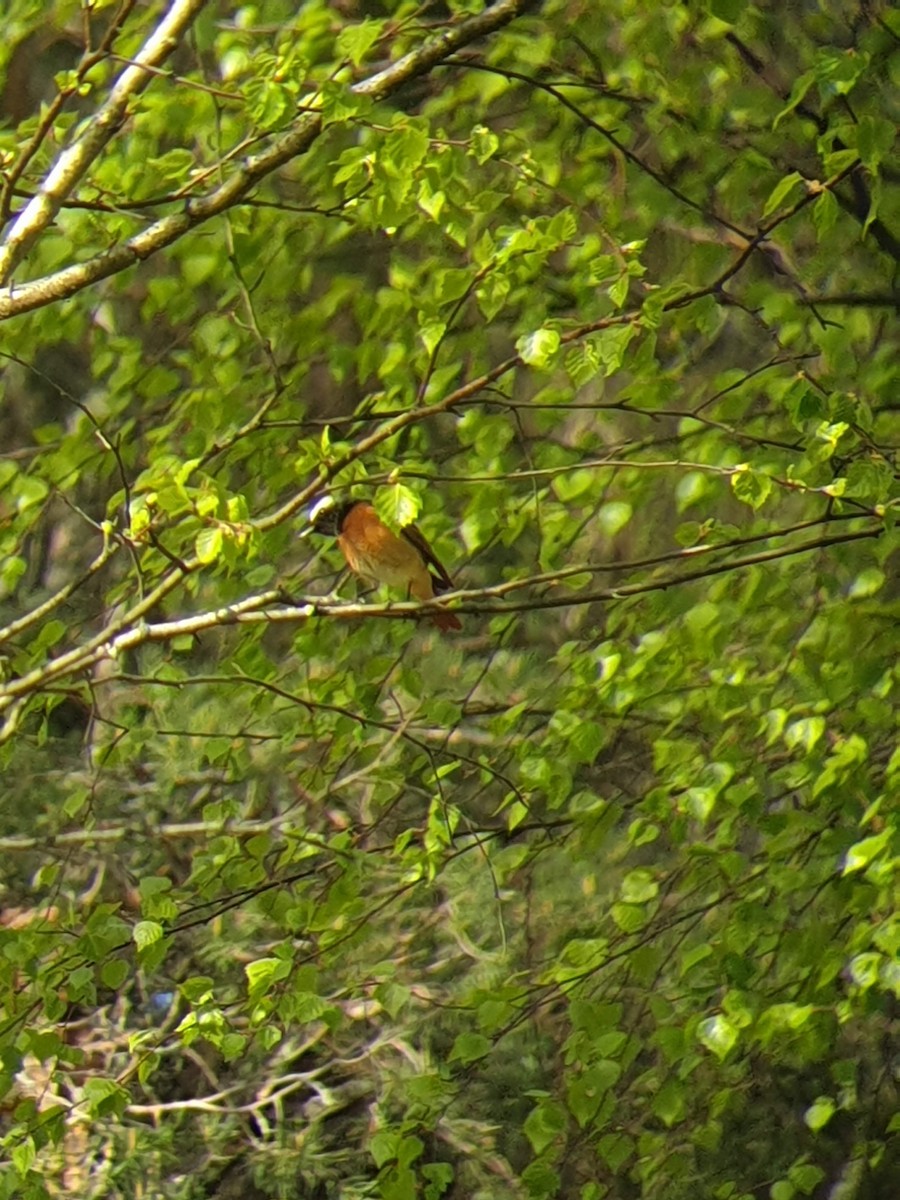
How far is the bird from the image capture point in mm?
4051

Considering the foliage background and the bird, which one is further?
the bird

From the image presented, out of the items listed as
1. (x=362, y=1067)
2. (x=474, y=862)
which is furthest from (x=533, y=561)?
(x=362, y=1067)

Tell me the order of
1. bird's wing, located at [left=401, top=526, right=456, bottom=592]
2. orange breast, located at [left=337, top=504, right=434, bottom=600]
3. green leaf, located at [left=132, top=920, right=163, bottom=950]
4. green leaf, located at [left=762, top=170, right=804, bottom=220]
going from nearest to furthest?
1. green leaf, located at [left=762, top=170, right=804, bottom=220]
2. green leaf, located at [left=132, top=920, right=163, bottom=950]
3. bird's wing, located at [left=401, top=526, right=456, bottom=592]
4. orange breast, located at [left=337, top=504, right=434, bottom=600]

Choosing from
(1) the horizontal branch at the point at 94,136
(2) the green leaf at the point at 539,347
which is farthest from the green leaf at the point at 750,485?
(1) the horizontal branch at the point at 94,136

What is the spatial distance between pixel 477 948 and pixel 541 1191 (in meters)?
1.98

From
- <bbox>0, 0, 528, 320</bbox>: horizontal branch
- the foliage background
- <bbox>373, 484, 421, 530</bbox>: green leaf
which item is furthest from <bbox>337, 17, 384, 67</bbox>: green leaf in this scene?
<bbox>373, 484, 421, 530</bbox>: green leaf

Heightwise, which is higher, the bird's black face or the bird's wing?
the bird's black face

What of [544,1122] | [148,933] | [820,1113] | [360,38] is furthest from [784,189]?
[820,1113]

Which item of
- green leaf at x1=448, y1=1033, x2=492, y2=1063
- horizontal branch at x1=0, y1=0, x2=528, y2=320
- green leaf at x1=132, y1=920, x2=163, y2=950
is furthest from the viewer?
green leaf at x1=448, y1=1033, x2=492, y2=1063

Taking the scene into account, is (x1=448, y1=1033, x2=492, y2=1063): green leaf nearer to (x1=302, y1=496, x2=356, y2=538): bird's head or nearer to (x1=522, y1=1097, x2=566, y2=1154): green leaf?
(x1=522, y1=1097, x2=566, y2=1154): green leaf

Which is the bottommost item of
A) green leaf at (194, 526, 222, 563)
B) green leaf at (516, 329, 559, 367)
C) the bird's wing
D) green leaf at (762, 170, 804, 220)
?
the bird's wing

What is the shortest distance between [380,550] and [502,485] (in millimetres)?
340

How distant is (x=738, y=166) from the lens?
3.71 metres

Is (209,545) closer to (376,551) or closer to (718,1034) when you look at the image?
(718,1034)
